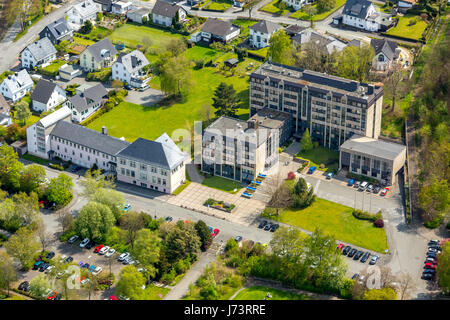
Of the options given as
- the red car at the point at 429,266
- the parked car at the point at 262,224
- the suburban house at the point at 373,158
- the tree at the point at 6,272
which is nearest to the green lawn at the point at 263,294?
the parked car at the point at 262,224

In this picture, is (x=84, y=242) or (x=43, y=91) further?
(x=43, y=91)

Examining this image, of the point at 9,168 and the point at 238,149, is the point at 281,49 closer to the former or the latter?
the point at 238,149

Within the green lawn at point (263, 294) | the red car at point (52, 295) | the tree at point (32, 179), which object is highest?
the tree at point (32, 179)

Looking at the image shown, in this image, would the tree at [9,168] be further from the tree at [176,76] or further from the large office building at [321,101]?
the large office building at [321,101]

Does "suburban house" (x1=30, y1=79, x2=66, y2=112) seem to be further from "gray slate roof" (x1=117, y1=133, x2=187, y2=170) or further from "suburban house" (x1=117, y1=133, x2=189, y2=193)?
"gray slate roof" (x1=117, y1=133, x2=187, y2=170)

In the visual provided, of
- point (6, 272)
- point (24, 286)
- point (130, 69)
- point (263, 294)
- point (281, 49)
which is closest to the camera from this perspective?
point (6, 272)

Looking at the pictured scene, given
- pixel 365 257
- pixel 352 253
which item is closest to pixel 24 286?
pixel 352 253

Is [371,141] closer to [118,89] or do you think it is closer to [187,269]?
[187,269]
